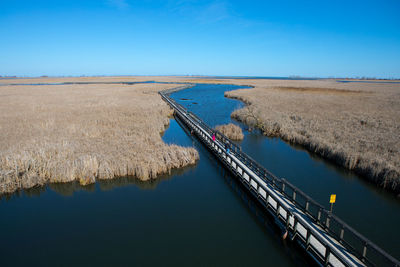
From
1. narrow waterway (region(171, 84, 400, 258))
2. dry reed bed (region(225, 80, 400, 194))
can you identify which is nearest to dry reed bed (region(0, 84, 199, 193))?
narrow waterway (region(171, 84, 400, 258))

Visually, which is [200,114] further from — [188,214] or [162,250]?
[162,250]

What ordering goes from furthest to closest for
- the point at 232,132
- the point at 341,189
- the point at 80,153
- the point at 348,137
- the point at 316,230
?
the point at 232,132
the point at 348,137
the point at 80,153
the point at 341,189
the point at 316,230

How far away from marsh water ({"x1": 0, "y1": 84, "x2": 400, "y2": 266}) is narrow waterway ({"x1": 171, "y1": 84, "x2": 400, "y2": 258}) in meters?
0.06

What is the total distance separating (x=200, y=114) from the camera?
36.5 meters

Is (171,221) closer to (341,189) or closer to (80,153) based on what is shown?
(80,153)

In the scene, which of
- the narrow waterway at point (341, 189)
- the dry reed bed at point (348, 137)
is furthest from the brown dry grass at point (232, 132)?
the dry reed bed at point (348, 137)

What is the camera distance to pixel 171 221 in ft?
34.0

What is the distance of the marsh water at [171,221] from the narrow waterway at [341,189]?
0.06 metres

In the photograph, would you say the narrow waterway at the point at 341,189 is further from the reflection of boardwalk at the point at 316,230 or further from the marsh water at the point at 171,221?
the reflection of boardwalk at the point at 316,230

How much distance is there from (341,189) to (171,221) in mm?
10592

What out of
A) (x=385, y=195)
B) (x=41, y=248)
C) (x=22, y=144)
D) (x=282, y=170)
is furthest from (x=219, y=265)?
(x=22, y=144)

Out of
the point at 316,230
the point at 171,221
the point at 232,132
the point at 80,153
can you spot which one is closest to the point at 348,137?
the point at 232,132

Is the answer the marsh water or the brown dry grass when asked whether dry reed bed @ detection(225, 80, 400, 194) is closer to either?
the marsh water

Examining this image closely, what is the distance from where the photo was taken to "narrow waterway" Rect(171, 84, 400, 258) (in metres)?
9.69
